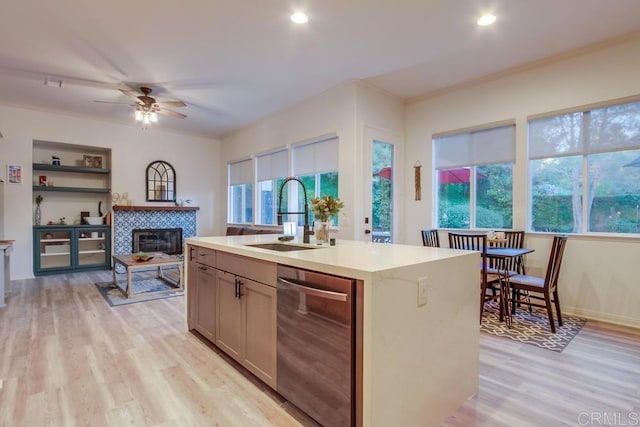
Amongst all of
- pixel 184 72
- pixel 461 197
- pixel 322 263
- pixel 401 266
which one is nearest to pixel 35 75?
pixel 184 72

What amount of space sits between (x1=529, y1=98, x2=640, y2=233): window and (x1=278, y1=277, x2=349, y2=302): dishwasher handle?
11.7 feet

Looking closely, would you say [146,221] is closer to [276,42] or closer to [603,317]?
[276,42]

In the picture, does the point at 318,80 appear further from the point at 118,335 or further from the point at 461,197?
the point at 118,335

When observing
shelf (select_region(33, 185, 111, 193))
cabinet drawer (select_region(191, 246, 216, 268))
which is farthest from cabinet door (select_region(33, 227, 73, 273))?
cabinet drawer (select_region(191, 246, 216, 268))

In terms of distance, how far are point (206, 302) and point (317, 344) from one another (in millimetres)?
1526

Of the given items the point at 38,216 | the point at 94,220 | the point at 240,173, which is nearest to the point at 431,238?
the point at 240,173

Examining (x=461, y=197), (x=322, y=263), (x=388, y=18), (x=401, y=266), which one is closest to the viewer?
(x=401, y=266)

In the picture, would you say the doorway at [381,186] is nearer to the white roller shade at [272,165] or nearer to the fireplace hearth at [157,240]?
the white roller shade at [272,165]

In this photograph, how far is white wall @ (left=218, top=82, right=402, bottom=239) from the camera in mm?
4418

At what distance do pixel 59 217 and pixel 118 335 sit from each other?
457cm

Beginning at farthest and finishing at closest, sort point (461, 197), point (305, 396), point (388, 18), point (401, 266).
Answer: point (461, 197)
point (388, 18)
point (305, 396)
point (401, 266)

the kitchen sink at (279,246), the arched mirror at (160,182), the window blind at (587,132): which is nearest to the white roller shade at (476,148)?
the window blind at (587,132)

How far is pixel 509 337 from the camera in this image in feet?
9.86

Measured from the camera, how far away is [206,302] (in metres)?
2.84
